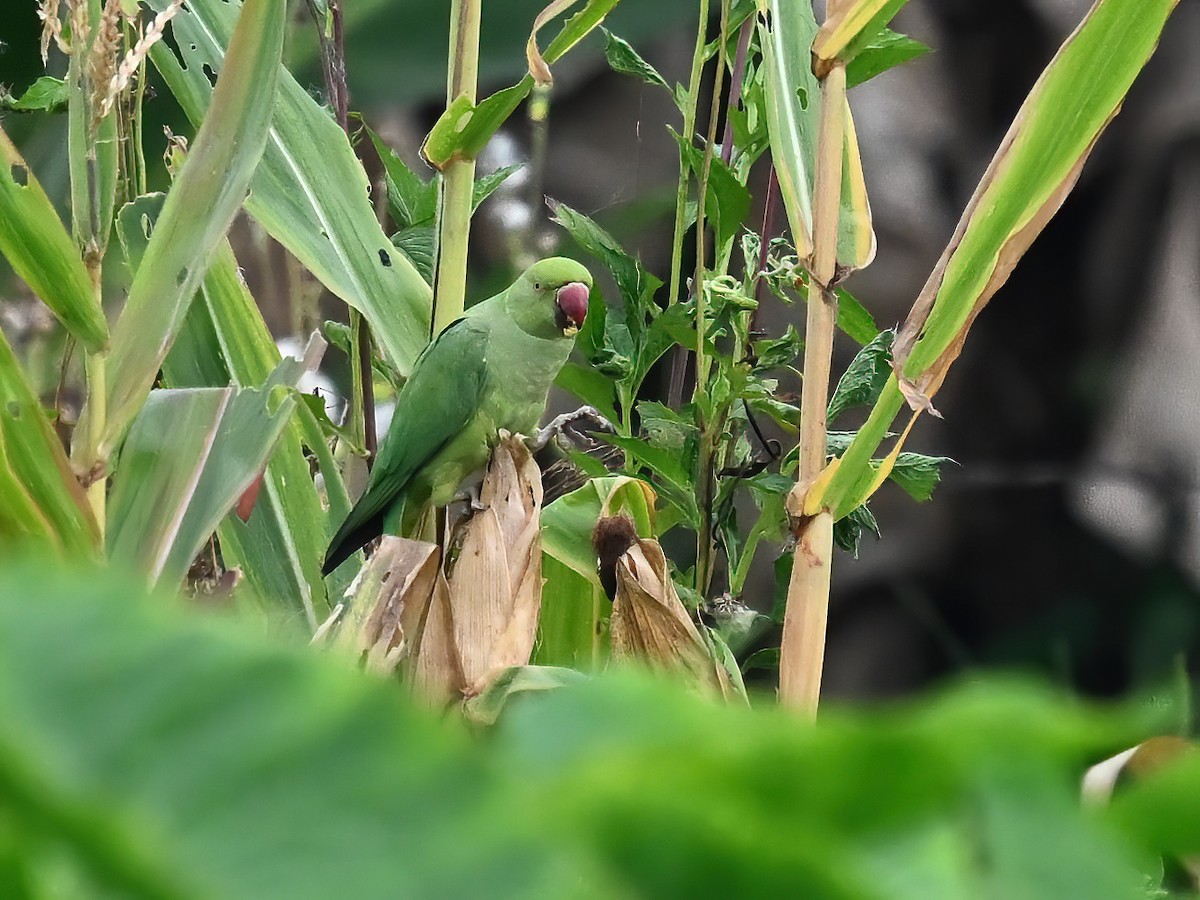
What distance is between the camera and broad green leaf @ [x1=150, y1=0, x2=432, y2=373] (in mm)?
570

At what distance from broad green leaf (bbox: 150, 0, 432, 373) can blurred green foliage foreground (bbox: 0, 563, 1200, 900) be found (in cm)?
52

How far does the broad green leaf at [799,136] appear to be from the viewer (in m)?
0.47

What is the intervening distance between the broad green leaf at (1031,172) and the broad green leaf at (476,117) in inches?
8.1

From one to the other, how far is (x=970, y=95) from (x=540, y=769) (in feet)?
5.19

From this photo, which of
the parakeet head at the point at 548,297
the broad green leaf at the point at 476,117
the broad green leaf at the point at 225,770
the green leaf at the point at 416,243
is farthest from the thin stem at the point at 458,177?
the broad green leaf at the point at 225,770

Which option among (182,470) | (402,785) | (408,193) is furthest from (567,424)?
(402,785)

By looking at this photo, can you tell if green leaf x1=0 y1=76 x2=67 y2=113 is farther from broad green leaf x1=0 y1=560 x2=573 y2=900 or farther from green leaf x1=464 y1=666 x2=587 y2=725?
broad green leaf x1=0 y1=560 x2=573 y2=900

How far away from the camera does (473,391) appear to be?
0.72 meters

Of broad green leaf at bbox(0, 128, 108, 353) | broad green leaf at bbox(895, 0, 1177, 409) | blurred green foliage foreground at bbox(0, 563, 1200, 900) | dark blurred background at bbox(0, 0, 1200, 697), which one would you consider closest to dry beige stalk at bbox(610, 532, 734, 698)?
broad green leaf at bbox(895, 0, 1177, 409)

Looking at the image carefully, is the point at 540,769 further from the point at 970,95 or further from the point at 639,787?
the point at 970,95

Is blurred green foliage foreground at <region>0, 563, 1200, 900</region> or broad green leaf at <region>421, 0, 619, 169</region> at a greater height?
broad green leaf at <region>421, 0, 619, 169</region>

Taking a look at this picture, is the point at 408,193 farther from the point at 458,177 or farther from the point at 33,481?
the point at 33,481

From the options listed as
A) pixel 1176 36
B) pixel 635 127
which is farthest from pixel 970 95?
pixel 635 127

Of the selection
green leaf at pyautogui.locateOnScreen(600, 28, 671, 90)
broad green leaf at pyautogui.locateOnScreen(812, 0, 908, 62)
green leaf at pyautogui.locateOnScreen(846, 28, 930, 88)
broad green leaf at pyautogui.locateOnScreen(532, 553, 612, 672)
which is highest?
green leaf at pyautogui.locateOnScreen(600, 28, 671, 90)
